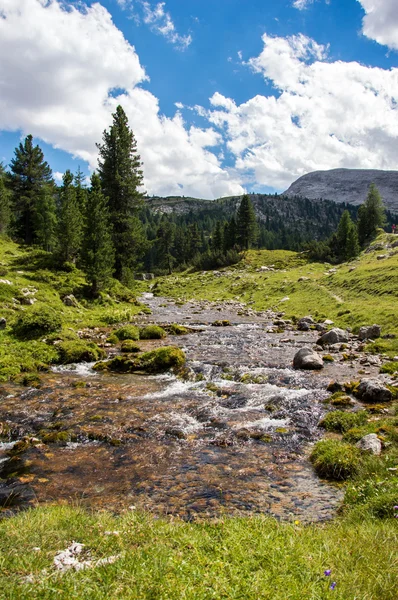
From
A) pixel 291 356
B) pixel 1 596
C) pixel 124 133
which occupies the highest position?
pixel 124 133

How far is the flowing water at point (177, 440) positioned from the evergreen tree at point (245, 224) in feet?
283

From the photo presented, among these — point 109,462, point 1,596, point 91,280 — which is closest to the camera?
point 1,596

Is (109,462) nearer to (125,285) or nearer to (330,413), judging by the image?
(330,413)

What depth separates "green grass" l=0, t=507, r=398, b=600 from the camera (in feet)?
12.3

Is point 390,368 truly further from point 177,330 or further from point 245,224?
point 245,224

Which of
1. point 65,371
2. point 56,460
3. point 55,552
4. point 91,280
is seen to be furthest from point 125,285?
point 55,552

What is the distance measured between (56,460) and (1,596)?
6.47m

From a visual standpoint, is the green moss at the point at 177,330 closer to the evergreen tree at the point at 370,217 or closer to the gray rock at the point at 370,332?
the gray rock at the point at 370,332

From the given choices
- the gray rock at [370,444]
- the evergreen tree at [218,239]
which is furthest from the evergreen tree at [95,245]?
the evergreen tree at [218,239]

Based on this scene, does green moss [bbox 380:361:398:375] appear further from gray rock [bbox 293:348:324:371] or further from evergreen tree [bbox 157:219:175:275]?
evergreen tree [bbox 157:219:175:275]

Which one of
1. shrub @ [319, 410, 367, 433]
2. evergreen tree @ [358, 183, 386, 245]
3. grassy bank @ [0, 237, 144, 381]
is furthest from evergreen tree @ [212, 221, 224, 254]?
shrub @ [319, 410, 367, 433]

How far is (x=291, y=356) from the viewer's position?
21141 mm

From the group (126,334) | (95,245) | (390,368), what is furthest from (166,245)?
(390,368)

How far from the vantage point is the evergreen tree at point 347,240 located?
8050 cm
